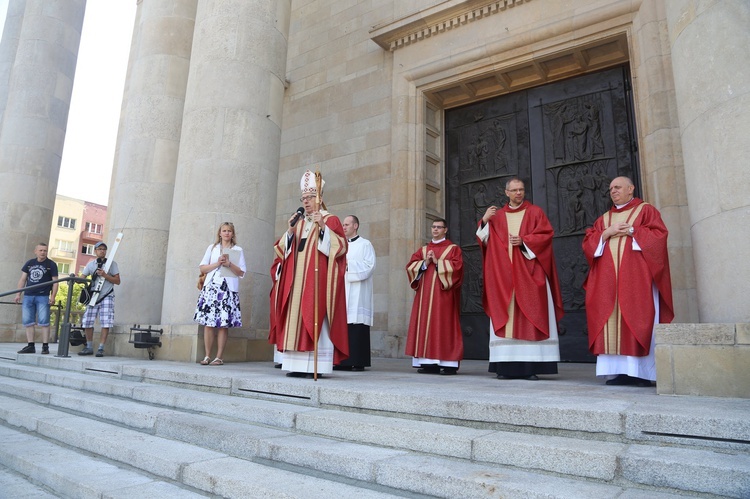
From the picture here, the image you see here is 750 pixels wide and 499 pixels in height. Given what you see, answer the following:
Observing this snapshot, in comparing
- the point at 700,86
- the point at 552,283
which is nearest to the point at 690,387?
the point at 552,283

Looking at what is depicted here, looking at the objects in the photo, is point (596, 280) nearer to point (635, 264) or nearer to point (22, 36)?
point (635, 264)

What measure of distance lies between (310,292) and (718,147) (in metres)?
3.85

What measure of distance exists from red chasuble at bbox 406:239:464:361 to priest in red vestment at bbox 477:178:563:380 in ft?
3.31

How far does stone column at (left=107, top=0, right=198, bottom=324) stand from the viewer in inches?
367

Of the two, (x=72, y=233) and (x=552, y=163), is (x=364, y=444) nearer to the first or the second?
(x=552, y=163)

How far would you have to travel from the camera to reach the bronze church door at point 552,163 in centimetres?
871

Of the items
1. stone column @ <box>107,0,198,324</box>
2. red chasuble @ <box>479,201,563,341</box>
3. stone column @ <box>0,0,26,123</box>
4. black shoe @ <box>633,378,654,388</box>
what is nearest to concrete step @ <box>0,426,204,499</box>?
red chasuble @ <box>479,201,563,341</box>

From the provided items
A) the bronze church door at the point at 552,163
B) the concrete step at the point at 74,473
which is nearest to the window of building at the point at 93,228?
the bronze church door at the point at 552,163

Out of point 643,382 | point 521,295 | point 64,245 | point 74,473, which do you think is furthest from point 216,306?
point 64,245

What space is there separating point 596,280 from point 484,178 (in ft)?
17.1

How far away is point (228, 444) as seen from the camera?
135 inches

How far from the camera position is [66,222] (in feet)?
168

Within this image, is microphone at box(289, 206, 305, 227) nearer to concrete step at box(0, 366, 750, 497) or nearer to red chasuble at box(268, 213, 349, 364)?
red chasuble at box(268, 213, 349, 364)

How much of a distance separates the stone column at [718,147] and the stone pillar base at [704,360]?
34 centimetres
